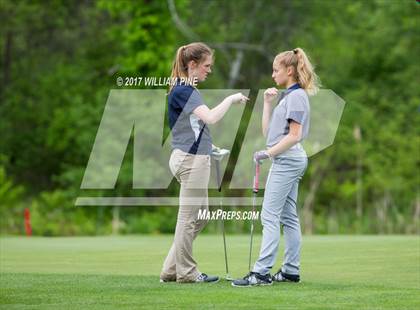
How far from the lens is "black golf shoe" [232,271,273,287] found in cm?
816

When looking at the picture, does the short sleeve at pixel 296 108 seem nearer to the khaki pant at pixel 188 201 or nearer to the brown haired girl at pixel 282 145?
the brown haired girl at pixel 282 145

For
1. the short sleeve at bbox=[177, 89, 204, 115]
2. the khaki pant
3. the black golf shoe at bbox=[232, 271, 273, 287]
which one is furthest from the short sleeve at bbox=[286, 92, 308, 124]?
the black golf shoe at bbox=[232, 271, 273, 287]

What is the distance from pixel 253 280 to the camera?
817 cm

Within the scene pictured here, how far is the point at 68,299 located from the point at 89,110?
25749 millimetres

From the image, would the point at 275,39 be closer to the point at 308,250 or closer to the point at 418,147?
the point at 418,147

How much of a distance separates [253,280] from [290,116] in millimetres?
1400

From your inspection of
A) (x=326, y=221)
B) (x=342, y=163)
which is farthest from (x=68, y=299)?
(x=342, y=163)

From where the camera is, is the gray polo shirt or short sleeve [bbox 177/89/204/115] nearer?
the gray polo shirt

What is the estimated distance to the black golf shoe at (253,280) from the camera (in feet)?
26.8

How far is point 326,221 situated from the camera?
949 inches

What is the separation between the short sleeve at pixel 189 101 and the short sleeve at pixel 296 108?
75 cm

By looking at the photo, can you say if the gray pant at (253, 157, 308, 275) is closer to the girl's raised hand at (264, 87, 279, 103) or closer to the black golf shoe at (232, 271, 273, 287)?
the black golf shoe at (232, 271, 273, 287)

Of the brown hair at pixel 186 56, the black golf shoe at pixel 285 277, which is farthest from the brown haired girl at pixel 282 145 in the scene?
the brown hair at pixel 186 56

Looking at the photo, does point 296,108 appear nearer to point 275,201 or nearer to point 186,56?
point 275,201
